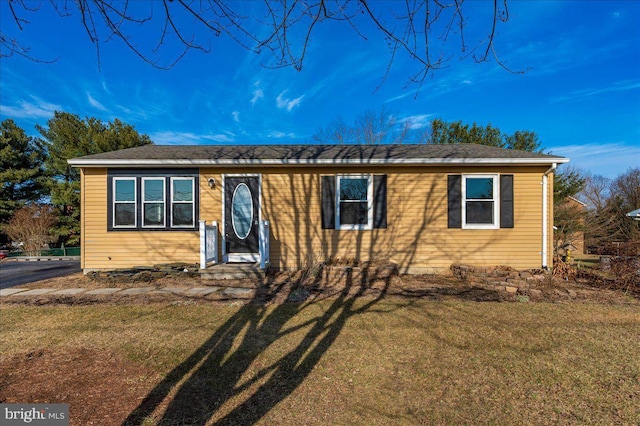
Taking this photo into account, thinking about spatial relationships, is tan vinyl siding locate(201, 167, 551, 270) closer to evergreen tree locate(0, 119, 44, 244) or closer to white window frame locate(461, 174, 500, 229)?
white window frame locate(461, 174, 500, 229)

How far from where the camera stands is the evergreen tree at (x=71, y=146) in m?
19.4

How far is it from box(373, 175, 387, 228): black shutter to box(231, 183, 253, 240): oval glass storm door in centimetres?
321

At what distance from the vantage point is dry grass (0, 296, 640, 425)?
2.36 meters

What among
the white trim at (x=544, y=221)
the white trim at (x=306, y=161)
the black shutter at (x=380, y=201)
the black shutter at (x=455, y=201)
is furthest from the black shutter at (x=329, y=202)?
the white trim at (x=544, y=221)

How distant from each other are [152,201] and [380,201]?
5.87 m

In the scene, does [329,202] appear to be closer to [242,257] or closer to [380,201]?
[380,201]

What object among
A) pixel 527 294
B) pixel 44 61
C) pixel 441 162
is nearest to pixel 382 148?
pixel 441 162

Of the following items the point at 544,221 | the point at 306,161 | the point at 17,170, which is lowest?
the point at 544,221

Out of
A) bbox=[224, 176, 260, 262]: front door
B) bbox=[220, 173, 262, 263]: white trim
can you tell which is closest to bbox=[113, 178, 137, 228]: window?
bbox=[220, 173, 262, 263]: white trim

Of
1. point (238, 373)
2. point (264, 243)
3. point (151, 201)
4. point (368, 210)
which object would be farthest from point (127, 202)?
point (238, 373)

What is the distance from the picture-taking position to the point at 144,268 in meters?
7.61

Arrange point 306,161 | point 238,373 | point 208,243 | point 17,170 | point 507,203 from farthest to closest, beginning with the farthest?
point 17,170 → point 507,203 → point 306,161 → point 208,243 → point 238,373

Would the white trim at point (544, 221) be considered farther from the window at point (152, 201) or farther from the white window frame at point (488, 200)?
the window at point (152, 201)

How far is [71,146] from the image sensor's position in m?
20.2
